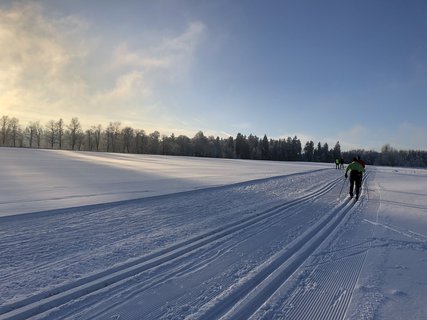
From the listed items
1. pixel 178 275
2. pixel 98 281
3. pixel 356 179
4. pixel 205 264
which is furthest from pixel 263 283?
pixel 356 179

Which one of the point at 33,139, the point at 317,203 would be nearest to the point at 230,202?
the point at 317,203

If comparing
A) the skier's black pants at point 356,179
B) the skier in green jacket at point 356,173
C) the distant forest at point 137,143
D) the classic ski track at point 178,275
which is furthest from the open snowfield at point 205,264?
the distant forest at point 137,143

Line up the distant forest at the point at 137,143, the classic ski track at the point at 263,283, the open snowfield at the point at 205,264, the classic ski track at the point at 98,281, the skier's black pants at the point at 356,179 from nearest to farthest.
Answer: the classic ski track at the point at 98,281 → the classic ski track at the point at 263,283 → the open snowfield at the point at 205,264 → the skier's black pants at the point at 356,179 → the distant forest at the point at 137,143

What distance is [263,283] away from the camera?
186 inches

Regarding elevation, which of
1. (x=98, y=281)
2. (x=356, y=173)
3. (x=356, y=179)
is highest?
(x=356, y=173)

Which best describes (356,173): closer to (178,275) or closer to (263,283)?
(263,283)

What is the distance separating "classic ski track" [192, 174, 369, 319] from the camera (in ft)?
12.7

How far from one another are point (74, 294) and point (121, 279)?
0.69 meters

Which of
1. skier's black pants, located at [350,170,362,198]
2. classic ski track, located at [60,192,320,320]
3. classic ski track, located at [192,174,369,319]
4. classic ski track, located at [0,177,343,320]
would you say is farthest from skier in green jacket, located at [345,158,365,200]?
classic ski track, located at [0,177,343,320]

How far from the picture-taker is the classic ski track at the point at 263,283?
153 inches

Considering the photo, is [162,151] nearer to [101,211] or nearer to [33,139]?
[33,139]

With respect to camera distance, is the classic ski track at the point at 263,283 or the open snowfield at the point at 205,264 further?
the open snowfield at the point at 205,264

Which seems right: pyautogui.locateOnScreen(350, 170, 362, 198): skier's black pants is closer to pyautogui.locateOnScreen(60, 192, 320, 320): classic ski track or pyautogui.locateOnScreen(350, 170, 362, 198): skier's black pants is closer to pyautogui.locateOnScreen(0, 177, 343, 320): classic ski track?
pyautogui.locateOnScreen(60, 192, 320, 320): classic ski track

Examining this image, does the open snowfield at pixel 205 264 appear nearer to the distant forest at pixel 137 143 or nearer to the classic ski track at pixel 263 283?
the classic ski track at pixel 263 283
